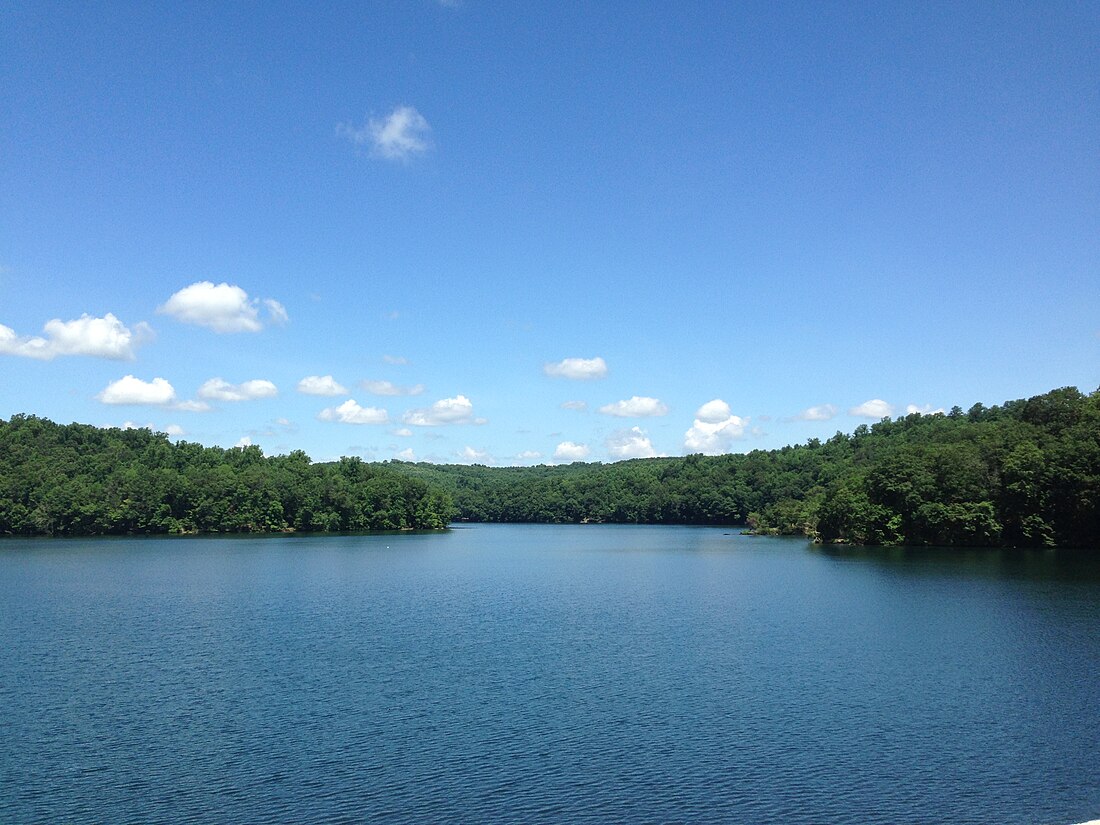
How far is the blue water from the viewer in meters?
17.6

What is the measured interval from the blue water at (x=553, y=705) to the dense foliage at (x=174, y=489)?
83689 mm

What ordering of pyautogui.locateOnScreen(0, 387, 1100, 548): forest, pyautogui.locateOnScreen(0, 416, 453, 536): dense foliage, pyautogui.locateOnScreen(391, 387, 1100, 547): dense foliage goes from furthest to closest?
pyautogui.locateOnScreen(0, 416, 453, 536): dense foliage, pyautogui.locateOnScreen(0, 387, 1100, 548): forest, pyautogui.locateOnScreen(391, 387, 1100, 547): dense foliage

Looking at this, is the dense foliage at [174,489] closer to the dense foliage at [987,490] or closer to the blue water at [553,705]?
the dense foliage at [987,490]

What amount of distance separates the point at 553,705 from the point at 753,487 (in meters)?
160

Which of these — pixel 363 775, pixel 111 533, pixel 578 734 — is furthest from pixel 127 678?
pixel 111 533

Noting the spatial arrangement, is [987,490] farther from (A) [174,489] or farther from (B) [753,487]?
(A) [174,489]

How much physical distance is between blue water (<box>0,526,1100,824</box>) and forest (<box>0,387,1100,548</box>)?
115 ft

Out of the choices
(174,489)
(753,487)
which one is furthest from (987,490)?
(174,489)

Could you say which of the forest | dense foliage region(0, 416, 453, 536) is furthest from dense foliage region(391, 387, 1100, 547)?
dense foliage region(0, 416, 453, 536)

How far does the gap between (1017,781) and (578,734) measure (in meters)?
10.5

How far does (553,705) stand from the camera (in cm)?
2473

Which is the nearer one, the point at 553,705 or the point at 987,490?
the point at 553,705

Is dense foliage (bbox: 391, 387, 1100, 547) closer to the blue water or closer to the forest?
the forest

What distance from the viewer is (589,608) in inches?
1800
